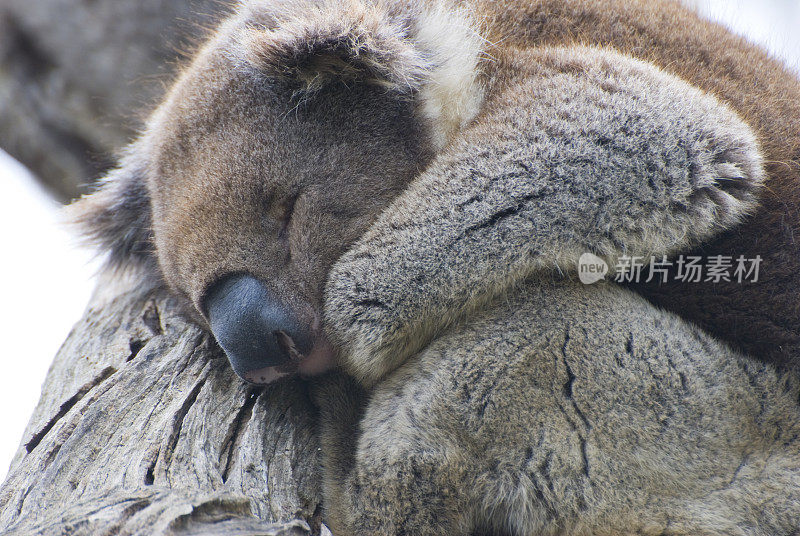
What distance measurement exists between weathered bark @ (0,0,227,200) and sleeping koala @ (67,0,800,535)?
5.33 ft

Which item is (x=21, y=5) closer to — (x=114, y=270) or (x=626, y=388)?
(x=114, y=270)

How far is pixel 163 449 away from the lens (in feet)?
6.97

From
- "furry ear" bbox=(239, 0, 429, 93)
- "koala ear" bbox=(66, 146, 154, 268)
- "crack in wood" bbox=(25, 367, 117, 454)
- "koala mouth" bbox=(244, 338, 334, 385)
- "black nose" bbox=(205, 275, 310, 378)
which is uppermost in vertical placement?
"furry ear" bbox=(239, 0, 429, 93)

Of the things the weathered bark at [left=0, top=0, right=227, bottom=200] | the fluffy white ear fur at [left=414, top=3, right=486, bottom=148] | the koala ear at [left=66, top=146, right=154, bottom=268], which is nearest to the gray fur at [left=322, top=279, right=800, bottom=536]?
the fluffy white ear fur at [left=414, top=3, right=486, bottom=148]

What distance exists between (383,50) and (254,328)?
1146 millimetres

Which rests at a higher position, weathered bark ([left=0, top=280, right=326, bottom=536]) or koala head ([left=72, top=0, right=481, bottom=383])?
koala head ([left=72, top=0, right=481, bottom=383])

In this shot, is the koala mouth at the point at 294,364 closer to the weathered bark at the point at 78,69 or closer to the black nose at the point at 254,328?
the black nose at the point at 254,328

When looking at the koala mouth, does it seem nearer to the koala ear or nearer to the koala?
the koala

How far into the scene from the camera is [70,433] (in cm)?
229

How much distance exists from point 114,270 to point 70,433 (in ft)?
4.39

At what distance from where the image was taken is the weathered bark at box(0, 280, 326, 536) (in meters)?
1.61

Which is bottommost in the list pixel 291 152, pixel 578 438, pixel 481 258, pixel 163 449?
pixel 163 449

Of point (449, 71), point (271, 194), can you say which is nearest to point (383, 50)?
point (449, 71)

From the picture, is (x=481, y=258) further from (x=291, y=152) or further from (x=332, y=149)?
(x=291, y=152)
